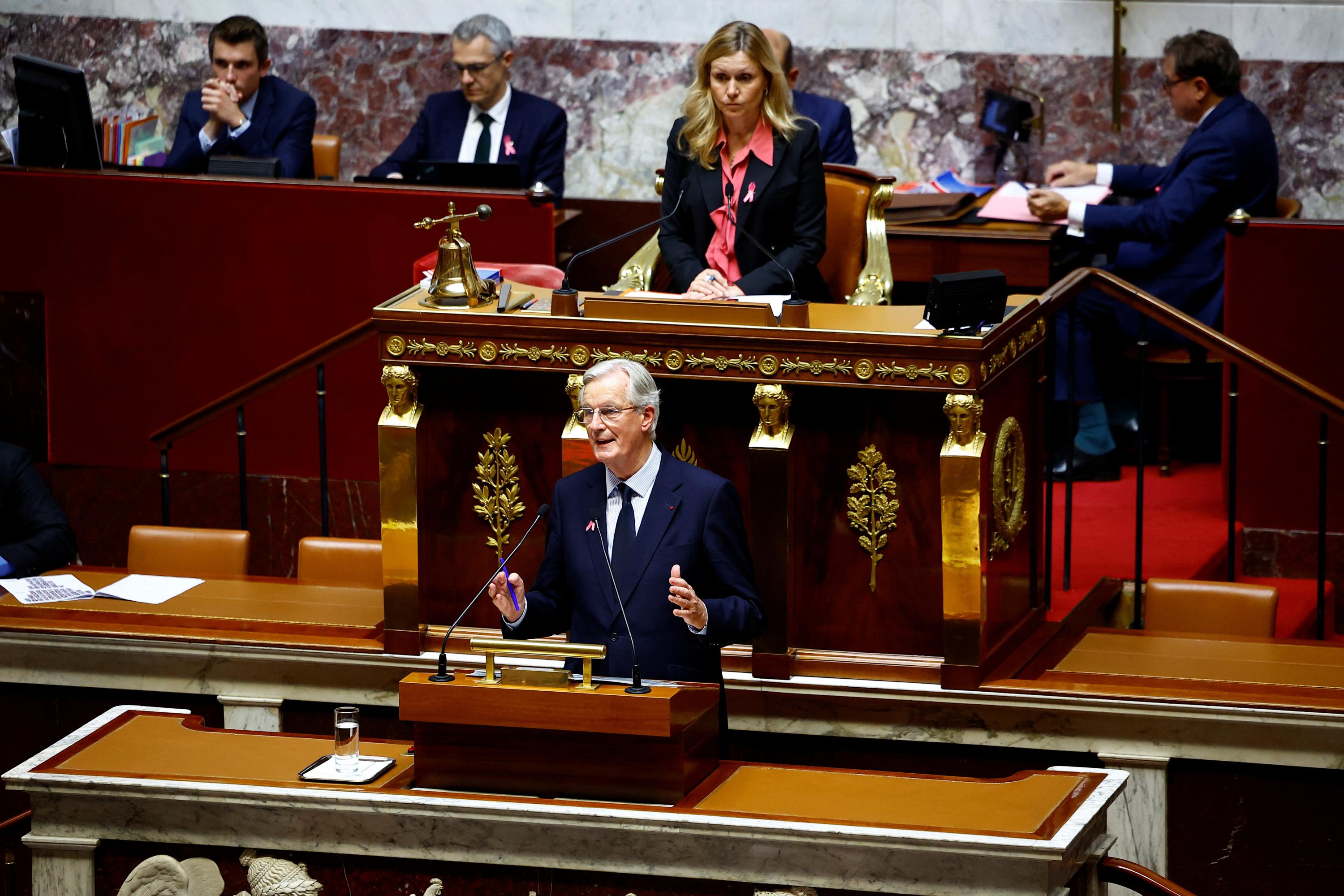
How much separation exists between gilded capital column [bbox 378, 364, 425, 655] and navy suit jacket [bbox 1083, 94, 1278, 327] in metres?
3.06

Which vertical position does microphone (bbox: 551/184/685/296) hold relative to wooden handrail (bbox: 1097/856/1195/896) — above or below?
above

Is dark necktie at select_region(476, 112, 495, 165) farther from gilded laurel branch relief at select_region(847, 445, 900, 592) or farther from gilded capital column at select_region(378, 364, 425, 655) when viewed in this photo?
gilded laurel branch relief at select_region(847, 445, 900, 592)

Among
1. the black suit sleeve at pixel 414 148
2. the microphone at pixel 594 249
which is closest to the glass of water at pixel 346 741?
the microphone at pixel 594 249

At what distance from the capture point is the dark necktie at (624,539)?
13.3 feet

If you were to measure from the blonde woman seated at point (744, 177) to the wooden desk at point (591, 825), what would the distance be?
5.74 ft

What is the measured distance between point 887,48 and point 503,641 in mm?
5326

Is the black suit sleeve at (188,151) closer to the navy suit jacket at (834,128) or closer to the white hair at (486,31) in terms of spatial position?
the white hair at (486,31)

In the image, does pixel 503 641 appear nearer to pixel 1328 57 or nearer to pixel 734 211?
pixel 734 211

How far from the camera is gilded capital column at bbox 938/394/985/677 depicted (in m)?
4.50

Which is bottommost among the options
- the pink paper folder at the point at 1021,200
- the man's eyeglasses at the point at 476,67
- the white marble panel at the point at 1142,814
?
the white marble panel at the point at 1142,814

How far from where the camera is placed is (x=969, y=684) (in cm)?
459

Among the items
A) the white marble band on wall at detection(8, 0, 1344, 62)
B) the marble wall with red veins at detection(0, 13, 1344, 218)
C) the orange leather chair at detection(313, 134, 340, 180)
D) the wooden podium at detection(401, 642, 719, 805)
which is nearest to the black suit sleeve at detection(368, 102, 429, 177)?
the orange leather chair at detection(313, 134, 340, 180)

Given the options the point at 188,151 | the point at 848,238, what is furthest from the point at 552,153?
the point at 848,238

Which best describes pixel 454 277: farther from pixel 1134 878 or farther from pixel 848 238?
pixel 1134 878
